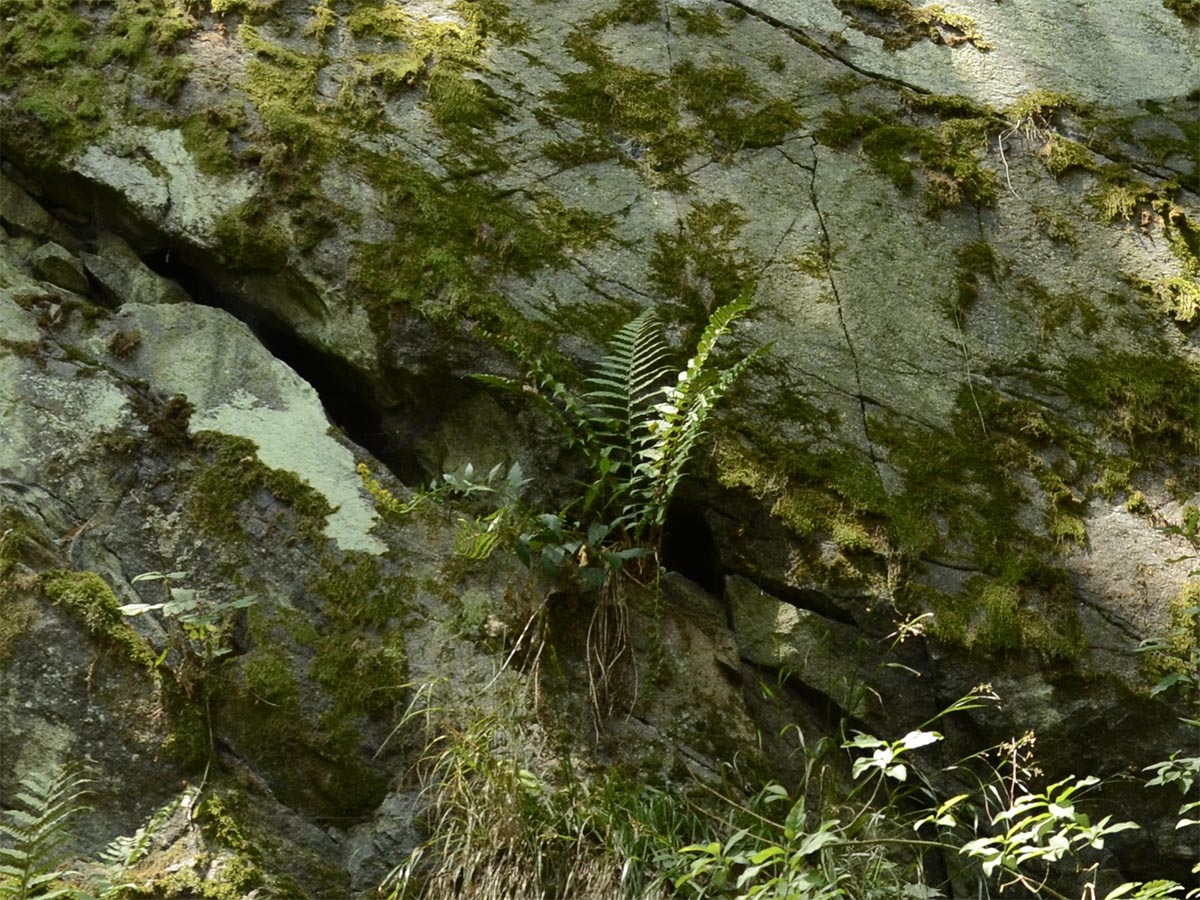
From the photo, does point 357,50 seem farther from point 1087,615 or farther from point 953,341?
point 1087,615

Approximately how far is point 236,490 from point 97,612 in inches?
29.1

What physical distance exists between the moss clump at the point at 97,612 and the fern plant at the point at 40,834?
15.8 inches

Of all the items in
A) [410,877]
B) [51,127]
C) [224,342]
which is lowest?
[410,877]

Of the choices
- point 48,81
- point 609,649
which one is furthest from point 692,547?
point 48,81

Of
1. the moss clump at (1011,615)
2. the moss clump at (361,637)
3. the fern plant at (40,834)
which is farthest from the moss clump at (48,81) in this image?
the moss clump at (1011,615)

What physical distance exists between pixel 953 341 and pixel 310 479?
107 inches

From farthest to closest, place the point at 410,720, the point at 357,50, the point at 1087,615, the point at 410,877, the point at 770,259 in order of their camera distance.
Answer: the point at 357,50 → the point at 770,259 → the point at 1087,615 → the point at 410,720 → the point at 410,877

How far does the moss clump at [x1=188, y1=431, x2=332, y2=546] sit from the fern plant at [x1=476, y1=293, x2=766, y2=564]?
2.72 feet

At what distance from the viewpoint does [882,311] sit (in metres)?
5.16

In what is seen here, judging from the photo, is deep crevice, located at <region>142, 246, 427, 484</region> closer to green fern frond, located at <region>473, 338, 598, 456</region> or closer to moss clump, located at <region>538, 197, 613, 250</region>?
green fern frond, located at <region>473, 338, 598, 456</region>

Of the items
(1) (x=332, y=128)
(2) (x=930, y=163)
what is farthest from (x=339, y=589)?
(2) (x=930, y=163)

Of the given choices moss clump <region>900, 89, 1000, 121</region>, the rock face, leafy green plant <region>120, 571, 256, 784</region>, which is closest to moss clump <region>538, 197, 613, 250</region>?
the rock face

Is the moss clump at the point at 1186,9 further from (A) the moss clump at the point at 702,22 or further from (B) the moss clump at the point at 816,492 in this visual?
(B) the moss clump at the point at 816,492

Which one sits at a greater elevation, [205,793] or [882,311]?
[882,311]
